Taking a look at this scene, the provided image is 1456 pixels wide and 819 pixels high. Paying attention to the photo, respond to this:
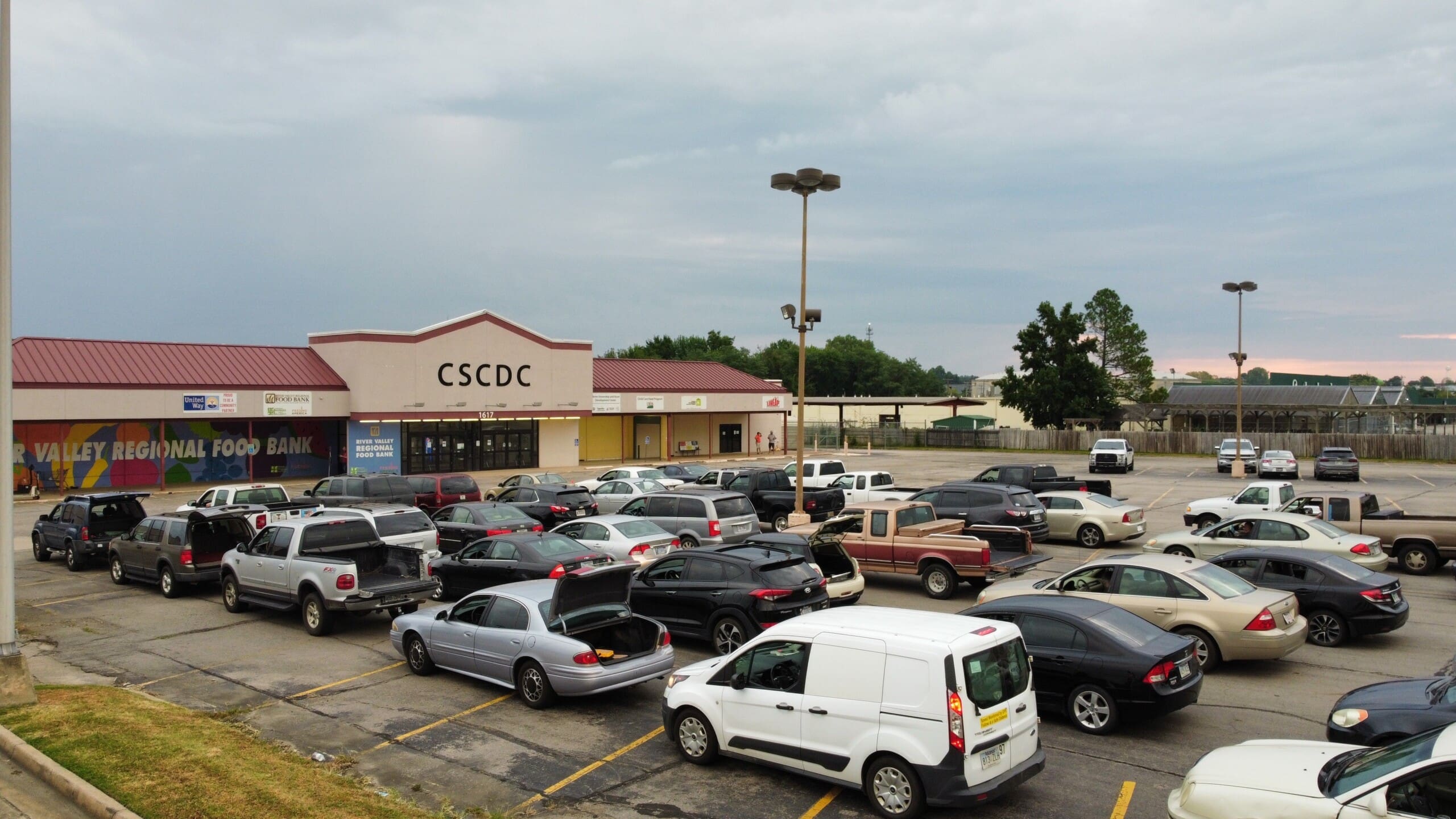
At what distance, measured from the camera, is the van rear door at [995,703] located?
7.85 meters

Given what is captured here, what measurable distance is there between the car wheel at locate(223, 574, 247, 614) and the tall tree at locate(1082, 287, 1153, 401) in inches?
3517

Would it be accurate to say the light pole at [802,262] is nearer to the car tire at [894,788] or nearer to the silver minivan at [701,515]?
the silver minivan at [701,515]

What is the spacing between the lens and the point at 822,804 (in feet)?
28.6

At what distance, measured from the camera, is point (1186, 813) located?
22.2 ft

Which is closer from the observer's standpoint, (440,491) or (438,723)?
(438,723)

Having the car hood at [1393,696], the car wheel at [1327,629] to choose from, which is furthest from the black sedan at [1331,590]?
the car hood at [1393,696]

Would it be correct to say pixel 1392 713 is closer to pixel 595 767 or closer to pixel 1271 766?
pixel 1271 766

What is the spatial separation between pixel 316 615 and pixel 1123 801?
12495mm

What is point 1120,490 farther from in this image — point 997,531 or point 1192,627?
point 1192,627

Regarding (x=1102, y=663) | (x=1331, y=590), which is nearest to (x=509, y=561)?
(x=1102, y=663)

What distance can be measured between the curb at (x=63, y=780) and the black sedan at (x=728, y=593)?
23.6ft

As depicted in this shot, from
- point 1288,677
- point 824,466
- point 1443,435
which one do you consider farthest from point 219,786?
point 1443,435

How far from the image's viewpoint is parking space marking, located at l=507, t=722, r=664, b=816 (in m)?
8.85

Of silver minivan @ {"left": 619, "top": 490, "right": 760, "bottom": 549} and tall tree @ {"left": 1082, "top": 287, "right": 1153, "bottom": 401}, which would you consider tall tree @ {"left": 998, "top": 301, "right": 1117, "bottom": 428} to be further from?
silver minivan @ {"left": 619, "top": 490, "right": 760, "bottom": 549}
